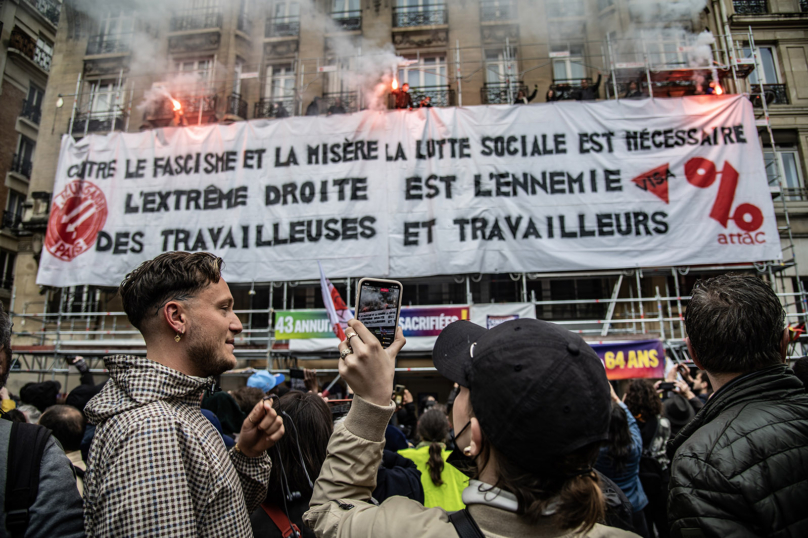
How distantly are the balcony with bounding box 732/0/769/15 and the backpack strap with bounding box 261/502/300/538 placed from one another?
17078 mm

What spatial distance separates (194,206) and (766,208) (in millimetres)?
11844

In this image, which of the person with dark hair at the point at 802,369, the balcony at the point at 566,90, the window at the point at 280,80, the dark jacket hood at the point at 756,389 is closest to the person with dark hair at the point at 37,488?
the dark jacket hood at the point at 756,389

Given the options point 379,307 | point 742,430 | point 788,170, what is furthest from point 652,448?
point 788,170

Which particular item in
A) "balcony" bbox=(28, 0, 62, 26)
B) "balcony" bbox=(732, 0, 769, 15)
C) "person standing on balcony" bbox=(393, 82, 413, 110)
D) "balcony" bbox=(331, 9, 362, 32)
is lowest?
"person standing on balcony" bbox=(393, 82, 413, 110)

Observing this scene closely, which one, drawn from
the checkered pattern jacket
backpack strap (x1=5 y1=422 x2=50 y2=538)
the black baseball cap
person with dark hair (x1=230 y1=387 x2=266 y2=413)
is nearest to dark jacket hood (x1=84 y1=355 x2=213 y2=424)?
the checkered pattern jacket

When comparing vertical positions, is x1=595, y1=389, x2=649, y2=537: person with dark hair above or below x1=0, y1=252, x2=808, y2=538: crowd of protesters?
below

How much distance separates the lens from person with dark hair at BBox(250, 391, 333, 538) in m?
1.91

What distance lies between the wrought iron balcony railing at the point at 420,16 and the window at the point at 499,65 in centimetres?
183

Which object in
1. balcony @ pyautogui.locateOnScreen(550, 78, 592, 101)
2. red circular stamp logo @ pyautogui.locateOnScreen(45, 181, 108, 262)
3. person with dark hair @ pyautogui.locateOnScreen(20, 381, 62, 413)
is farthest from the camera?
balcony @ pyautogui.locateOnScreen(550, 78, 592, 101)

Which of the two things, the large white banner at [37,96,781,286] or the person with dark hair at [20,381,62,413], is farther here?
the large white banner at [37,96,781,286]

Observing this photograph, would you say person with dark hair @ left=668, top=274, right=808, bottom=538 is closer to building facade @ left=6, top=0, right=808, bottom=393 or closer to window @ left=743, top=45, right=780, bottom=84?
building facade @ left=6, top=0, right=808, bottom=393

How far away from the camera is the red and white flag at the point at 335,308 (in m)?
7.08

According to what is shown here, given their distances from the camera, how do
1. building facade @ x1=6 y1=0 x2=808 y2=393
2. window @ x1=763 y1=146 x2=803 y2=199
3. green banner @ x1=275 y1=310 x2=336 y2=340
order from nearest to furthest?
1. green banner @ x1=275 y1=310 x2=336 y2=340
2. building facade @ x1=6 y1=0 x2=808 y2=393
3. window @ x1=763 y1=146 x2=803 y2=199

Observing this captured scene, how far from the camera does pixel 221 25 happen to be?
1448cm
